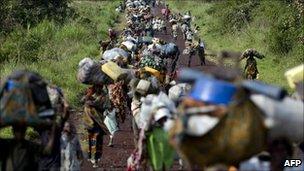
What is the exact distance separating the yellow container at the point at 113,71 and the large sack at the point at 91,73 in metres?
0.12

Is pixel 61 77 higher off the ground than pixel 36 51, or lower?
lower

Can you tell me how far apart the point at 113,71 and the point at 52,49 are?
11549mm

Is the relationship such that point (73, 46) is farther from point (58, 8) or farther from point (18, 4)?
point (58, 8)

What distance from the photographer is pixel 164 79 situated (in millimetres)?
12320

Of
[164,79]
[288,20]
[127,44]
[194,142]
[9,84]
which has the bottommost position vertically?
[194,142]

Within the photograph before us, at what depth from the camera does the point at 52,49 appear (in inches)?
858

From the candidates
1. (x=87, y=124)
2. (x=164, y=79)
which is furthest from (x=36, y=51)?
(x=87, y=124)

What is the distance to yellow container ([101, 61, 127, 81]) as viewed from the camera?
1041 centimetres

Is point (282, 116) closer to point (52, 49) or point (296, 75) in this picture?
point (296, 75)

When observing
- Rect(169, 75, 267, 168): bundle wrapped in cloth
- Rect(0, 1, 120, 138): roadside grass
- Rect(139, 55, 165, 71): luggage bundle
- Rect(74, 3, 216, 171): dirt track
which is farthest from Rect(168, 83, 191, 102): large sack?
Rect(169, 75, 267, 168): bundle wrapped in cloth

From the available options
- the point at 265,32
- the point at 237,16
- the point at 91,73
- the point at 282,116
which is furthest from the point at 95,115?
the point at 237,16

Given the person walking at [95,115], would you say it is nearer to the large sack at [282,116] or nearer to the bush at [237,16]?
the large sack at [282,116]

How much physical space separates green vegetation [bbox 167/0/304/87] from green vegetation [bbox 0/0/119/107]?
19.3ft

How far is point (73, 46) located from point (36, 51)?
3.57m
